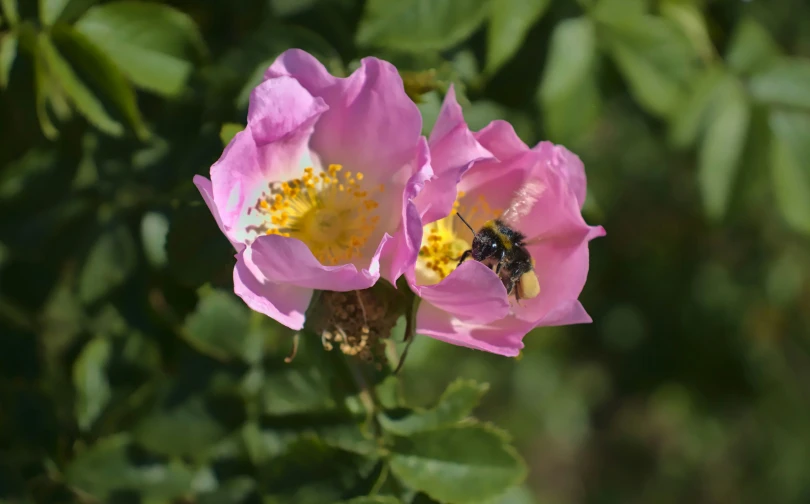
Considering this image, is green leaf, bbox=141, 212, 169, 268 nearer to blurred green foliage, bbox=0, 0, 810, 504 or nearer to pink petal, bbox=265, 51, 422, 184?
blurred green foliage, bbox=0, 0, 810, 504

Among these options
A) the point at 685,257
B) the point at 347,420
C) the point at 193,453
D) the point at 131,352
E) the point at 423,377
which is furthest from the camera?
the point at 685,257

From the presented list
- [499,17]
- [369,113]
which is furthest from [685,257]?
[369,113]

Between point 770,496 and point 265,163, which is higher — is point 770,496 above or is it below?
below

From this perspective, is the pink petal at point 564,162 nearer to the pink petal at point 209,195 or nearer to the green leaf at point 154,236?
the pink petal at point 209,195

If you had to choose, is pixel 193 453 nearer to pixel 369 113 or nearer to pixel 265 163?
pixel 265 163

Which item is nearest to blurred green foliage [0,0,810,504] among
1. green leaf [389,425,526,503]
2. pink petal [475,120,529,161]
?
green leaf [389,425,526,503]
